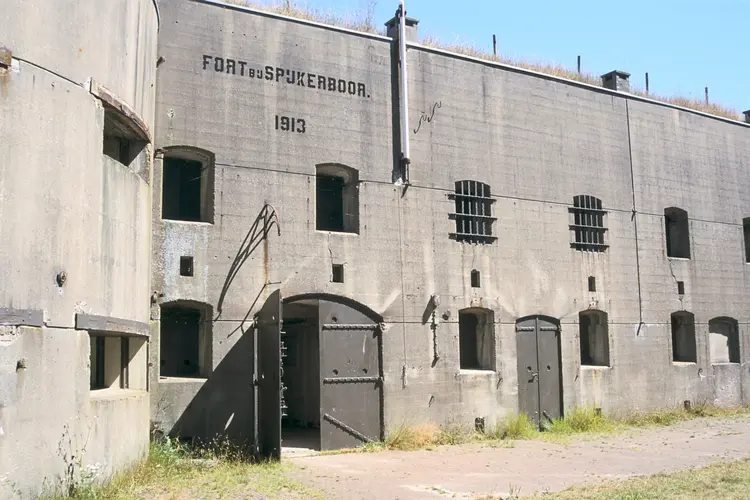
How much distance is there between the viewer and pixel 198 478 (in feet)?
32.3

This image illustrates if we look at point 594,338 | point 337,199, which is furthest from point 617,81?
point 337,199

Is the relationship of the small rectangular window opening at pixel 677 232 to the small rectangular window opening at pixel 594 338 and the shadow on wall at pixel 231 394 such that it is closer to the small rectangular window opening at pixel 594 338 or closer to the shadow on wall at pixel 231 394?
the small rectangular window opening at pixel 594 338

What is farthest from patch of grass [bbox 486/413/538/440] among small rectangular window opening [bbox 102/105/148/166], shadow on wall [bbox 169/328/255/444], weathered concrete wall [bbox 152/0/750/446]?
small rectangular window opening [bbox 102/105/148/166]

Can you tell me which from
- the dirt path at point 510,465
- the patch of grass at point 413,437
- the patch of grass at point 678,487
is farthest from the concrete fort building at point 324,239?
the patch of grass at point 678,487

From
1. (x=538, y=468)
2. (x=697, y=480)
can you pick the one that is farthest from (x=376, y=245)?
(x=697, y=480)

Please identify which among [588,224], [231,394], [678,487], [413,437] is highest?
[588,224]

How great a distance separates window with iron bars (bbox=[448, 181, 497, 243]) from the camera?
1488 cm

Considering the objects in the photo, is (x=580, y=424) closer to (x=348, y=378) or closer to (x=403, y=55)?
(x=348, y=378)

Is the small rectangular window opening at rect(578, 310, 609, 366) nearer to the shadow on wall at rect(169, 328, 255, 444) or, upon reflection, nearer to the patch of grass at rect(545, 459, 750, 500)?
the patch of grass at rect(545, 459, 750, 500)

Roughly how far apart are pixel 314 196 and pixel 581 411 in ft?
23.2

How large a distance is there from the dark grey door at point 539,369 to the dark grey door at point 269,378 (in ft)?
18.3

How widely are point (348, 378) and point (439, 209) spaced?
147 inches

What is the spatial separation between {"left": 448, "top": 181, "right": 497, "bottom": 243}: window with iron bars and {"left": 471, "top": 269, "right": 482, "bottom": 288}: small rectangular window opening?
1.99 ft

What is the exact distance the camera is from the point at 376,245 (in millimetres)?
13781
